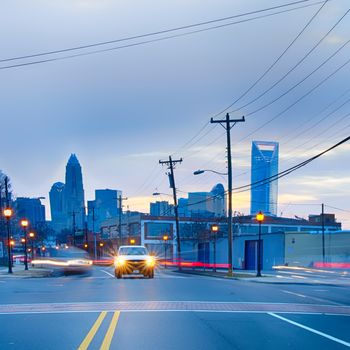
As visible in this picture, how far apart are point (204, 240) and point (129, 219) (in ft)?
90.3

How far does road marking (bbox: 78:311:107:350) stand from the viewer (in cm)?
1009

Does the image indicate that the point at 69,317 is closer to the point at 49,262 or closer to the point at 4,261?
the point at 49,262

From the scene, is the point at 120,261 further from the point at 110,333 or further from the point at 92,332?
the point at 110,333

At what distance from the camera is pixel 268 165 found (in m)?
83.6

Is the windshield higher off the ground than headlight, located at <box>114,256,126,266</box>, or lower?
higher

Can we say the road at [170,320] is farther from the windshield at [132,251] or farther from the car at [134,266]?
the windshield at [132,251]

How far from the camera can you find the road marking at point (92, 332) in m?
10.1

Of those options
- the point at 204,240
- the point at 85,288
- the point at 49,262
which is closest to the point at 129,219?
the point at 204,240

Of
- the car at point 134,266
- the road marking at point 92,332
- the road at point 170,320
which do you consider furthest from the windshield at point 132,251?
the road marking at point 92,332

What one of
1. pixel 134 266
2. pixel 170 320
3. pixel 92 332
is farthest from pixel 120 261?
pixel 92 332

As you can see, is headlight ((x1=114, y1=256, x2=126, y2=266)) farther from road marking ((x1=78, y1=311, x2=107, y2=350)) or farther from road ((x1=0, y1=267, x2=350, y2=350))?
road marking ((x1=78, y1=311, x2=107, y2=350))

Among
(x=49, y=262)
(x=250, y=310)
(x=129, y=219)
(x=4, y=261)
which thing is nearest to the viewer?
(x=250, y=310)

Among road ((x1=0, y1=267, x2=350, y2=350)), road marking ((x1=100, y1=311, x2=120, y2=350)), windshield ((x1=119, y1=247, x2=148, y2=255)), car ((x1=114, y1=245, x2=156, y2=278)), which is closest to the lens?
road marking ((x1=100, y1=311, x2=120, y2=350))

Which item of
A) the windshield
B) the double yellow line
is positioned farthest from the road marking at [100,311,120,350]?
the windshield
